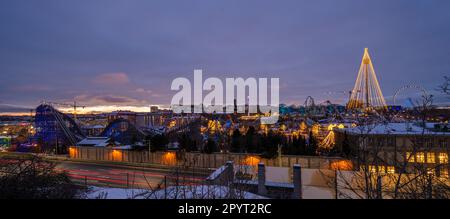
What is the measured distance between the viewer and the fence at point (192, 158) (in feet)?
56.3

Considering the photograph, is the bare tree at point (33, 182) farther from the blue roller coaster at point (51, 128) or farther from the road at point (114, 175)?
the blue roller coaster at point (51, 128)

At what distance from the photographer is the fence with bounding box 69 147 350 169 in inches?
675

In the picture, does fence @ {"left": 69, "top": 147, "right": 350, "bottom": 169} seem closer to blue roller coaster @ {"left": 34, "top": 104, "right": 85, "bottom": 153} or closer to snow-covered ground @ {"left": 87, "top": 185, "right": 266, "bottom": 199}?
snow-covered ground @ {"left": 87, "top": 185, "right": 266, "bottom": 199}

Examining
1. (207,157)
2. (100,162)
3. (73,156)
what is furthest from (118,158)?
(207,157)

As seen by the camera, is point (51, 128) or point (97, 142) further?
point (51, 128)

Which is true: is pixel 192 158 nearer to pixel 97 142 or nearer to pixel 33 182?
pixel 33 182

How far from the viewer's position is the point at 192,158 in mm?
17391

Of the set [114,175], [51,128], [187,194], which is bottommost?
[114,175]

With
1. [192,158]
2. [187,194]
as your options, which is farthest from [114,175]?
[187,194]
